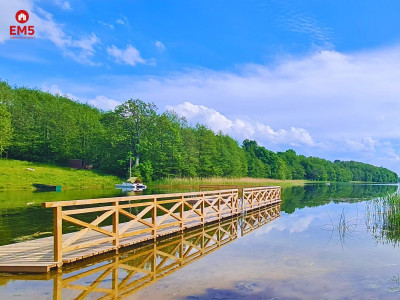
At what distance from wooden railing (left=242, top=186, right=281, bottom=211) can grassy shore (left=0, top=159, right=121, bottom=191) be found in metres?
21.6

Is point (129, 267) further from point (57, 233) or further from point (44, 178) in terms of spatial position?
point (44, 178)

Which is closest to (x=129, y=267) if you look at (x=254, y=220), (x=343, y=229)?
(x=254, y=220)

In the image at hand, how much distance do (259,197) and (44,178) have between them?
25530mm

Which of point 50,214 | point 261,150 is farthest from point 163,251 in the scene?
point 261,150

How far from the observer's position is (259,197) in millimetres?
23094

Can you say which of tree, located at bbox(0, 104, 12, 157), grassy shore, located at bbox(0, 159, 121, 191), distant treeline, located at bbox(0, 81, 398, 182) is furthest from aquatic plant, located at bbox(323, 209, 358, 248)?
tree, located at bbox(0, 104, 12, 157)

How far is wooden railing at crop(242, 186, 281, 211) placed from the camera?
20.4 meters

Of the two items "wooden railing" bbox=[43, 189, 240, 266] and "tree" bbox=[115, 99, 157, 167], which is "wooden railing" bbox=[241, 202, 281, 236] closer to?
"wooden railing" bbox=[43, 189, 240, 266]

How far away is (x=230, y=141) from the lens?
235 feet

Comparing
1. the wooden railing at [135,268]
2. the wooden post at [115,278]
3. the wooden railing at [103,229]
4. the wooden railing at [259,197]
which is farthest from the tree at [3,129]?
the wooden post at [115,278]

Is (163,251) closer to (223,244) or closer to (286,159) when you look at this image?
(223,244)

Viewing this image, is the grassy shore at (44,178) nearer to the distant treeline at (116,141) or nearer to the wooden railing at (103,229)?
the distant treeline at (116,141)

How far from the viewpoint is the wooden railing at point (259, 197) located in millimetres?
20417

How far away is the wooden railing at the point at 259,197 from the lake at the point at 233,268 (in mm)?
6517
